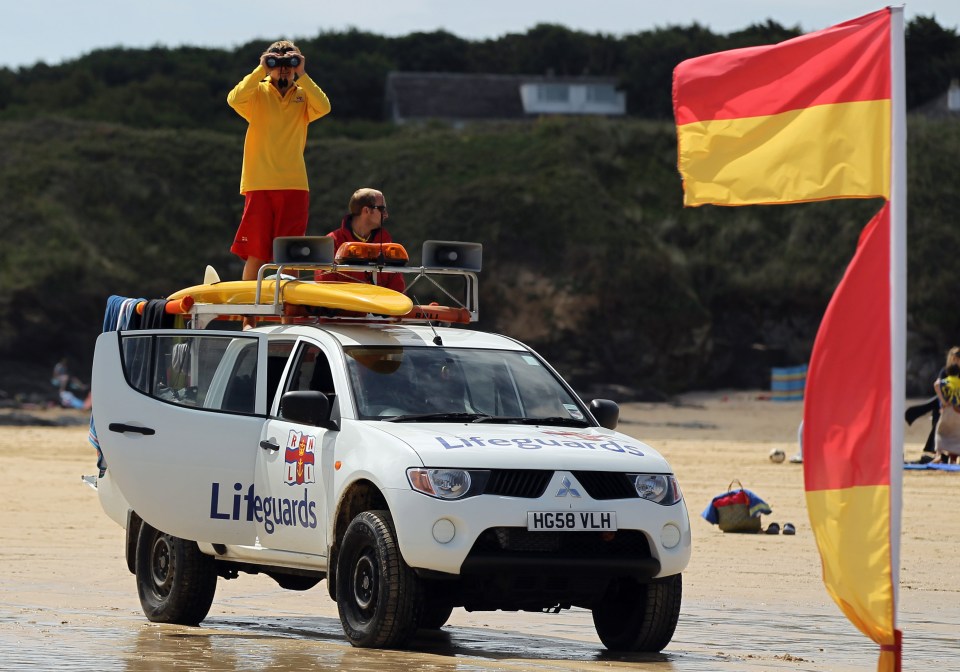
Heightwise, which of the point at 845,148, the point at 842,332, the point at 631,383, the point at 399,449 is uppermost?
the point at 845,148

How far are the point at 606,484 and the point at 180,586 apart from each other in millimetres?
3102

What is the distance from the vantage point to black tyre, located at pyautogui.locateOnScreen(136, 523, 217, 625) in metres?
10.7

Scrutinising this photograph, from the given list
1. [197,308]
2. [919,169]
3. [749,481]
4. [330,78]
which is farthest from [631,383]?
[330,78]

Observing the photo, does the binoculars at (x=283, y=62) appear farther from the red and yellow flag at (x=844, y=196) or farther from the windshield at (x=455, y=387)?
the red and yellow flag at (x=844, y=196)

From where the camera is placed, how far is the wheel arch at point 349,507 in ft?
30.6

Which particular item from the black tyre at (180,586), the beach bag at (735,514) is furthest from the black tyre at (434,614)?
the beach bag at (735,514)

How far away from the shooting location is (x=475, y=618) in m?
11.6

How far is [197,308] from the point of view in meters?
11.2

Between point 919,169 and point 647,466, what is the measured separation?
4720 cm

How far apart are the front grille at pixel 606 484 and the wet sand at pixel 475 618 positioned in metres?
0.90

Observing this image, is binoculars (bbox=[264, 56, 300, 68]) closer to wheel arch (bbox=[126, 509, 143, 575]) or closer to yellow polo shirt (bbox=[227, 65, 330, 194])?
yellow polo shirt (bbox=[227, 65, 330, 194])

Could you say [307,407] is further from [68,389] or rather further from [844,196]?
[68,389]

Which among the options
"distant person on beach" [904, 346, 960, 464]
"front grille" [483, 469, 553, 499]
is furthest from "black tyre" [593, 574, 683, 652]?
"distant person on beach" [904, 346, 960, 464]

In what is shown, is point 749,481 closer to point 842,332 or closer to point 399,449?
point 399,449
